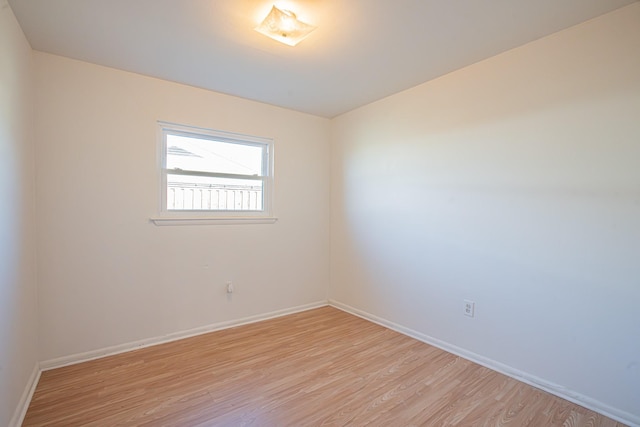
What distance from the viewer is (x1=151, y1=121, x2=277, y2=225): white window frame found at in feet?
9.05

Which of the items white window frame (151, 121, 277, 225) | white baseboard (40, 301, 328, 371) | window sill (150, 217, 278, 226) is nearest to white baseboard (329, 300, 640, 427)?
white baseboard (40, 301, 328, 371)

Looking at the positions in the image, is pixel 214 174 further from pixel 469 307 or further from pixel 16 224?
pixel 469 307

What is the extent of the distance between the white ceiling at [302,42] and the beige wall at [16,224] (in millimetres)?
283

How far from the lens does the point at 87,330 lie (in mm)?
2424

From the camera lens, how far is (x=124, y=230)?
256 cm

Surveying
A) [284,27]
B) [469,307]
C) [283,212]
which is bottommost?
[469,307]

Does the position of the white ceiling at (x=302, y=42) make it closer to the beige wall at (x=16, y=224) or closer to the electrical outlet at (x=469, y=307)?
the beige wall at (x=16, y=224)

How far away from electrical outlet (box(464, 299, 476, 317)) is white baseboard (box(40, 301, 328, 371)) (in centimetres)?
185

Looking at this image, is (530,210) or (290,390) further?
(530,210)

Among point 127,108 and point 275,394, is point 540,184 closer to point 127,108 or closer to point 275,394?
point 275,394

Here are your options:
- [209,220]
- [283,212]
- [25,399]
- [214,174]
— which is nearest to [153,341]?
[25,399]

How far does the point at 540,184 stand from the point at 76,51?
3.45 metres

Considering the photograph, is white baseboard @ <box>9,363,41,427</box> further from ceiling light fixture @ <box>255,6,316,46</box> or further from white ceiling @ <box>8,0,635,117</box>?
ceiling light fixture @ <box>255,6,316,46</box>

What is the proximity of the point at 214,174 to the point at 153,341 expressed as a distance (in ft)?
5.33
